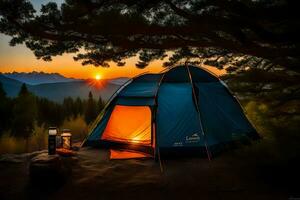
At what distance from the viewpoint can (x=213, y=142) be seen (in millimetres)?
7215

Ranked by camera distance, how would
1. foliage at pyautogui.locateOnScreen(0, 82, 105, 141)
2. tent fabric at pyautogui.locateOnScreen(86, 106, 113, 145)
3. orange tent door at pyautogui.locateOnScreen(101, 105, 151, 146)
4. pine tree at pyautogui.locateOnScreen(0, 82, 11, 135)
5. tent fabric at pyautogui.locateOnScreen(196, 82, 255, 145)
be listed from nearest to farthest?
tent fabric at pyautogui.locateOnScreen(196, 82, 255, 145)
orange tent door at pyautogui.locateOnScreen(101, 105, 151, 146)
tent fabric at pyautogui.locateOnScreen(86, 106, 113, 145)
pine tree at pyautogui.locateOnScreen(0, 82, 11, 135)
foliage at pyautogui.locateOnScreen(0, 82, 105, 141)

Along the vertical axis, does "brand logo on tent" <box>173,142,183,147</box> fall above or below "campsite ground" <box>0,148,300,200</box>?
above

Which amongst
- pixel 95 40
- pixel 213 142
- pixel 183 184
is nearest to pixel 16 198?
pixel 183 184

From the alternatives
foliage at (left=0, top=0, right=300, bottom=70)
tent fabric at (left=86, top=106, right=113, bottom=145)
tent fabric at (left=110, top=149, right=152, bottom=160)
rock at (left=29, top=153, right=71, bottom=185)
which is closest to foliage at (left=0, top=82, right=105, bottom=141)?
tent fabric at (left=86, top=106, right=113, bottom=145)

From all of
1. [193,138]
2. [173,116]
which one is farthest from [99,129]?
[193,138]

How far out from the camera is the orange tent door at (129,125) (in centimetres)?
796

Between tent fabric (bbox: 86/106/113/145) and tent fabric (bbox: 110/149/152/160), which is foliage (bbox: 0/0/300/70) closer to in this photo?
tent fabric (bbox: 86/106/113/145)

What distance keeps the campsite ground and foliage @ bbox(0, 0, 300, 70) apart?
6.21ft

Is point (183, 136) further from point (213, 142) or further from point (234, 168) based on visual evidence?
point (234, 168)

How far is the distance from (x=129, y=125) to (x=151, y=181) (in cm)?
283

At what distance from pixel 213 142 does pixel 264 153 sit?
1.33 m

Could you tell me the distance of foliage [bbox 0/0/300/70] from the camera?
4688 millimetres

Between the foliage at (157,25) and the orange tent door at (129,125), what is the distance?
189 cm

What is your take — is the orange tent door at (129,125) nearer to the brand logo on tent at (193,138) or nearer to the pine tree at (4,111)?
the brand logo on tent at (193,138)
